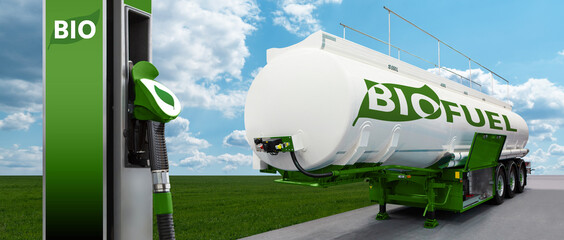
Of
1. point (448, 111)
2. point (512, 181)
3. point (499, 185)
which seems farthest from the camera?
point (512, 181)

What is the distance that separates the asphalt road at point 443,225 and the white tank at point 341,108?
1.44 metres

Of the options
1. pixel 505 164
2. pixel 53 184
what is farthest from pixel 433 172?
pixel 53 184

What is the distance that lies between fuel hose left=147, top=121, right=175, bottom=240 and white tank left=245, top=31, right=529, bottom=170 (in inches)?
101

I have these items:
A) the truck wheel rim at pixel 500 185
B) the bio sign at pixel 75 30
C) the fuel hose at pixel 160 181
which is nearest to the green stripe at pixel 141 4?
the bio sign at pixel 75 30

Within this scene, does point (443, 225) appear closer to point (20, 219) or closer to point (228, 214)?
point (228, 214)

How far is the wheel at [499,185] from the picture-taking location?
32.8 ft

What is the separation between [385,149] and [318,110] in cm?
146

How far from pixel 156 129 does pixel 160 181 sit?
38 centimetres

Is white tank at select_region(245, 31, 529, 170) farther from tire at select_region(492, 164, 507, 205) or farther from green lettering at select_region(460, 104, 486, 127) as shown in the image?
tire at select_region(492, 164, 507, 205)

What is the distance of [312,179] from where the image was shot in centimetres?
526

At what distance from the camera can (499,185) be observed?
10.5 meters

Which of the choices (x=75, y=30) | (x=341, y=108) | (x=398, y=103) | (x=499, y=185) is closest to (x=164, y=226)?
(x=75, y=30)

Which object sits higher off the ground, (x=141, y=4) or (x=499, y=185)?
(x=141, y=4)

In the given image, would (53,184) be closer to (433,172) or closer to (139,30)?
(139,30)
